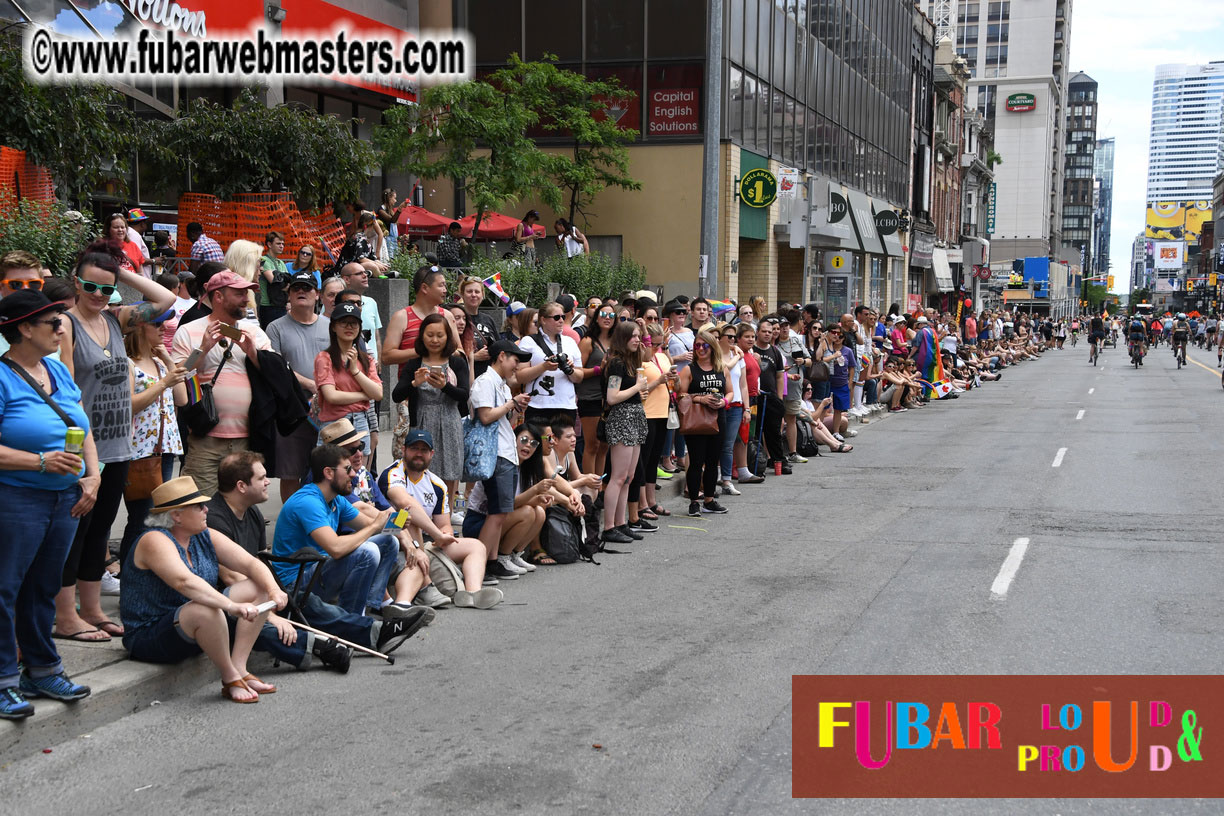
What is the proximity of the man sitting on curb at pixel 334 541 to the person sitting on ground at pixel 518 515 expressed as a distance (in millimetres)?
1836

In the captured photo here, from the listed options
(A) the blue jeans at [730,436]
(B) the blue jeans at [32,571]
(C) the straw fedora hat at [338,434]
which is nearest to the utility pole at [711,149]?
(A) the blue jeans at [730,436]

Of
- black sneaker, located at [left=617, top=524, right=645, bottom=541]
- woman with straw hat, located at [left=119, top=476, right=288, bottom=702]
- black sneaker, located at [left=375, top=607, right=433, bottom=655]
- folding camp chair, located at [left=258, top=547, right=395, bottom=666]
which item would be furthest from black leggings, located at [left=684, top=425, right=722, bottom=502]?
woman with straw hat, located at [left=119, top=476, right=288, bottom=702]

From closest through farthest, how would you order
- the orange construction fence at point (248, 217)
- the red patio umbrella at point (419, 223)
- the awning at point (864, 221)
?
the orange construction fence at point (248, 217)
the red patio umbrella at point (419, 223)
the awning at point (864, 221)

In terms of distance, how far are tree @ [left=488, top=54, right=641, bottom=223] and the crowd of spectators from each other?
41.8ft

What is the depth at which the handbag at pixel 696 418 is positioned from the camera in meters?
11.2

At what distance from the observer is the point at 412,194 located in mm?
24359

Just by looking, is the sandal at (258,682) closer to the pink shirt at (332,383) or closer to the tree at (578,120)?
the pink shirt at (332,383)

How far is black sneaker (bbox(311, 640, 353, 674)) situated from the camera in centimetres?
622

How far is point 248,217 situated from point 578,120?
34.7 ft

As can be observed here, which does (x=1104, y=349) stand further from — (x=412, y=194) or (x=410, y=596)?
(x=410, y=596)

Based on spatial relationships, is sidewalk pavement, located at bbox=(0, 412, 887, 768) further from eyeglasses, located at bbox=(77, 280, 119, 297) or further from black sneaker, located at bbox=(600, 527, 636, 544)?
black sneaker, located at bbox=(600, 527, 636, 544)

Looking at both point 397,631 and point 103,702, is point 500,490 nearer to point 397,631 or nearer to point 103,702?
point 397,631

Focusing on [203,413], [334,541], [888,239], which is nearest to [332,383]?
[203,413]

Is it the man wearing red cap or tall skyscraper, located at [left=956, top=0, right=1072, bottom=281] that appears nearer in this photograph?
the man wearing red cap
